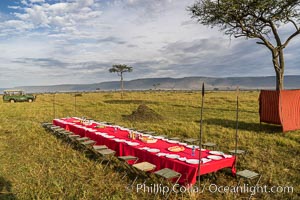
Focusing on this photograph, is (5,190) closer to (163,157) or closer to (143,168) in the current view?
(143,168)

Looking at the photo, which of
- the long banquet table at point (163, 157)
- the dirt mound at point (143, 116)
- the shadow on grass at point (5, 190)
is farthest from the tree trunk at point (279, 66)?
the shadow on grass at point (5, 190)

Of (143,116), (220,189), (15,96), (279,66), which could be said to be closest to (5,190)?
(220,189)

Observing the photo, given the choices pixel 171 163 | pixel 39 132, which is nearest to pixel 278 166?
pixel 171 163

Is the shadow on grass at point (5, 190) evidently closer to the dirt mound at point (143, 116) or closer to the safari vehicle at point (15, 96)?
the dirt mound at point (143, 116)

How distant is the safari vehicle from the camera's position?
33406mm

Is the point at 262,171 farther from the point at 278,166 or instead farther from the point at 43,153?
the point at 43,153

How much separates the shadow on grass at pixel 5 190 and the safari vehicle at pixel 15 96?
3181 cm

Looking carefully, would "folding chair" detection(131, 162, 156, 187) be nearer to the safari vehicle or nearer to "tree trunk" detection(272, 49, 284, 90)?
"tree trunk" detection(272, 49, 284, 90)

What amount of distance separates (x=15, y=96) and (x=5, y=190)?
32971 millimetres

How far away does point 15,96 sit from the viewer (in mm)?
33719

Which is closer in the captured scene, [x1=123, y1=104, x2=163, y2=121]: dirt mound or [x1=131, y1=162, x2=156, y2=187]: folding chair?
[x1=131, y1=162, x2=156, y2=187]: folding chair

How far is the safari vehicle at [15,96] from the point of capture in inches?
1315

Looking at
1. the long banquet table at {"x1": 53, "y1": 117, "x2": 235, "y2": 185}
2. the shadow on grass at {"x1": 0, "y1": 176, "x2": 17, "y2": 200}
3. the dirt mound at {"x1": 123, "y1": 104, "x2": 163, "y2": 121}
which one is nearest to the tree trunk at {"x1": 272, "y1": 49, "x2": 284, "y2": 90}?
the dirt mound at {"x1": 123, "y1": 104, "x2": 163, "y2": 121}

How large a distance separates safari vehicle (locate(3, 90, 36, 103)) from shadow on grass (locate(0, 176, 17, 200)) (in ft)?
104
